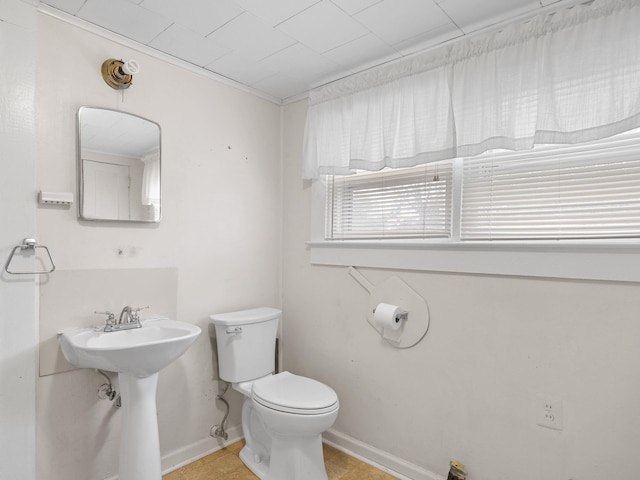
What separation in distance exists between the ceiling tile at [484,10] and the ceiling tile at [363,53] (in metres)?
0.37

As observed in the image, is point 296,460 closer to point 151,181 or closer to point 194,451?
point 194,451

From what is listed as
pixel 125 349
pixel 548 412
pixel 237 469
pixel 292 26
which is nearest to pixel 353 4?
pixel 292 26

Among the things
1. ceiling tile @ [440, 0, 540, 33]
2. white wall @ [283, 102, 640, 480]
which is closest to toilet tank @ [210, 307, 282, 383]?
white wall @ [283, 102, 640, 480]

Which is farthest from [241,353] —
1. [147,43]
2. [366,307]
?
[147,43]

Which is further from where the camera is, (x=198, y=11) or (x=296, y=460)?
(x=296, y=460)

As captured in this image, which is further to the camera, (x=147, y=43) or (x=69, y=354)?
(x=147, y=43)

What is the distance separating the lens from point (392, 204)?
2.10 meters

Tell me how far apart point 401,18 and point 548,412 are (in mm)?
1791

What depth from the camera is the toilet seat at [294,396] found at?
5.67ft

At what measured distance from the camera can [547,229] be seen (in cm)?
158

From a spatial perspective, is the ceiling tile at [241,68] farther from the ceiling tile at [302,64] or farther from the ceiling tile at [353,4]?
the ceiling tile at [353,4]

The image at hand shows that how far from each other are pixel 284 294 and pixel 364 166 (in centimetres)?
107

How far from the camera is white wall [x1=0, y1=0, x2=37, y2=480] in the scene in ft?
5.02

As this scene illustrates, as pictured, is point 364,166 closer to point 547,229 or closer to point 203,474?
point 547,229
